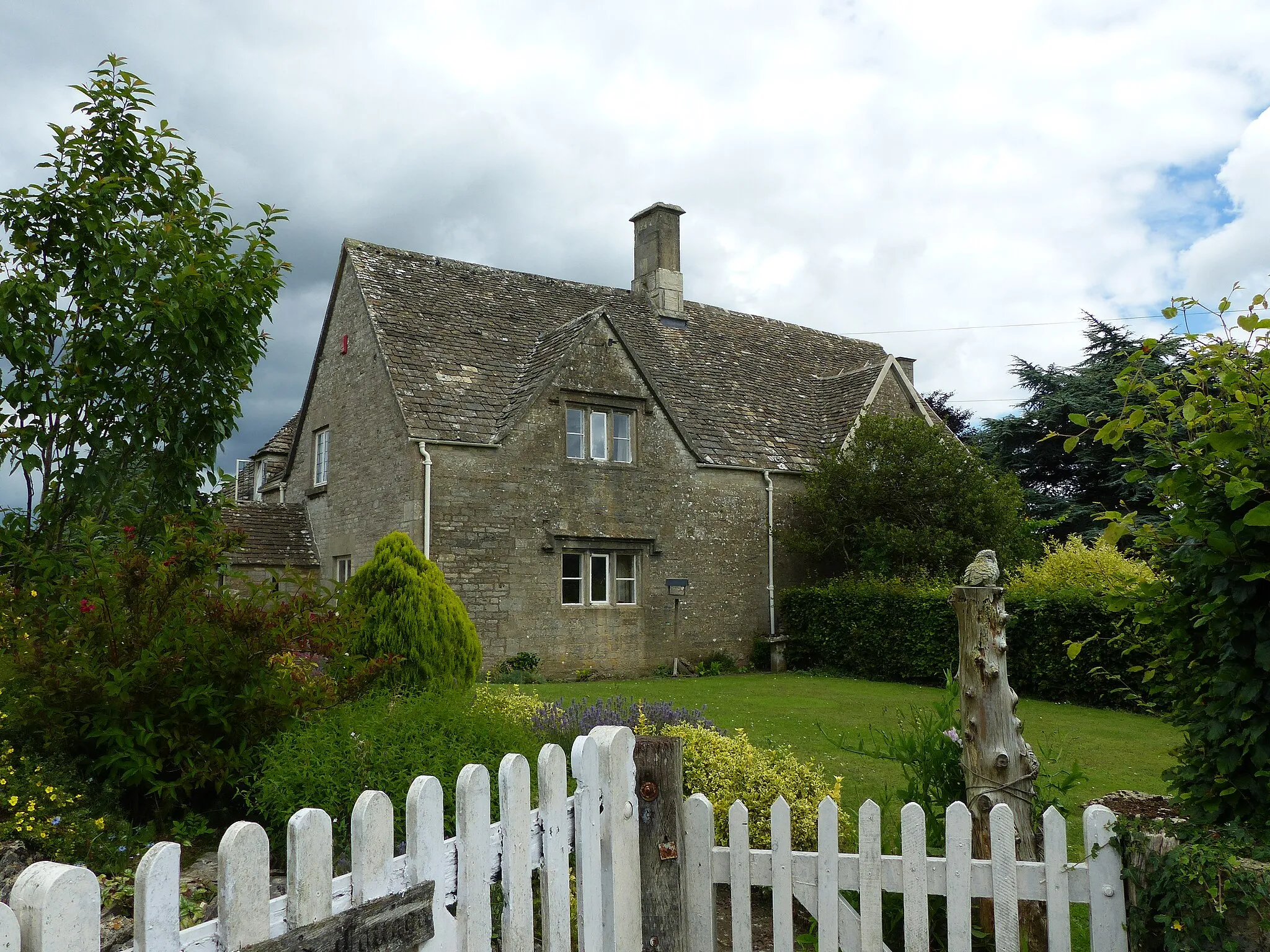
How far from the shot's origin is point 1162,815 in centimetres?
416

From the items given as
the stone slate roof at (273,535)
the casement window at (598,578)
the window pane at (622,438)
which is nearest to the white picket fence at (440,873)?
the casement window at (598,578)

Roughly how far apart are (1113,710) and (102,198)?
48.5 feet

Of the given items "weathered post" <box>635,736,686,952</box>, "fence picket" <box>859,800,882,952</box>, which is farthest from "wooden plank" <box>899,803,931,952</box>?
"weathered post" <box>635,736,686,952</box>

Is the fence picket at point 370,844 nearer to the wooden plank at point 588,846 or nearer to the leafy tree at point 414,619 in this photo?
the wooden plank at point 588,846

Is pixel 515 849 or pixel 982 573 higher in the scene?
pixel 982 573

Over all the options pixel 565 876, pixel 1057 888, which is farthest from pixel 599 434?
pixel 565 876

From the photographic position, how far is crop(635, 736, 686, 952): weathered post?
11.1ft

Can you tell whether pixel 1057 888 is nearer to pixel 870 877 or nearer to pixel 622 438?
pixel 870 877

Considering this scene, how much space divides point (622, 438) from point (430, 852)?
1775 centimetres

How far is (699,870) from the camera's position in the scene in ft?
12.0

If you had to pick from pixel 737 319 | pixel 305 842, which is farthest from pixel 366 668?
pixel 737 319

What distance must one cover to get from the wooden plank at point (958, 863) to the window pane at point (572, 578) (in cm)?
1571

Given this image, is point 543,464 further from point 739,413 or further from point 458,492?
point 739,413

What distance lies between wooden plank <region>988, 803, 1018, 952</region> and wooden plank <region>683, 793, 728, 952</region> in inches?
42.0
